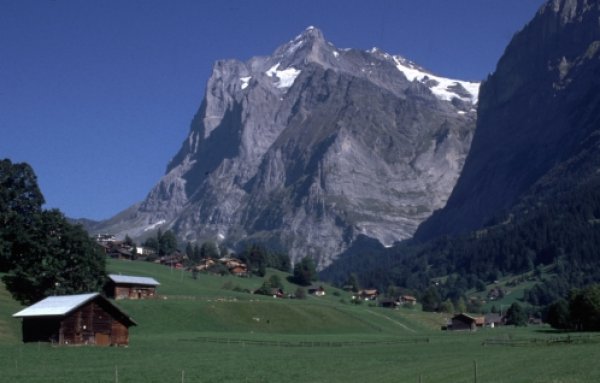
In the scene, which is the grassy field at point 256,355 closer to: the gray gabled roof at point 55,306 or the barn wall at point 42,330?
the barn wall at point 42,330

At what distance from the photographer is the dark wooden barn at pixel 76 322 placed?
84375mm

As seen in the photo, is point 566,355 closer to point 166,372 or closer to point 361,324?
point 166,372

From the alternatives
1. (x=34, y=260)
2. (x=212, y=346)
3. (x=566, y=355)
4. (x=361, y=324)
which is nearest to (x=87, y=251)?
(x=34, y=260)

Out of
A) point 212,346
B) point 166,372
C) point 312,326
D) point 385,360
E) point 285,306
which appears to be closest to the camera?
point 166,372

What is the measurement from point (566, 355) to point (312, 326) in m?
72.2

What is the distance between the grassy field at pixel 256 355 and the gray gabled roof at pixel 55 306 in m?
2.63

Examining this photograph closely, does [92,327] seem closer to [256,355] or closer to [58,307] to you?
[58,307]

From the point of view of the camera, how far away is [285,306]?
145 meters

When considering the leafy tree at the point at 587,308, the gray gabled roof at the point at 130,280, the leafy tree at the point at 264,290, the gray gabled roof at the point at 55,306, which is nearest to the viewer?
the gray gabled roof at the point at 55,306

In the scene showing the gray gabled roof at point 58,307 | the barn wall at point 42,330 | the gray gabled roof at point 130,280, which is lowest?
the barn wall at point 42,330

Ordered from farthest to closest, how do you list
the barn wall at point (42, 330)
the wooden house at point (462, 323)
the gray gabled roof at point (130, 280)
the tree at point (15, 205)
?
the wooden house at point (462, 323) < the gray gabled roof at point (130, 280) < the tree at point (15, 205) < the barn wall at point (42, 330)

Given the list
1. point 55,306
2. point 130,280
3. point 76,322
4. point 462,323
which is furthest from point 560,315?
point 55,306

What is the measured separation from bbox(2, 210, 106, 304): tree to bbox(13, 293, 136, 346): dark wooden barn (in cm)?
1649

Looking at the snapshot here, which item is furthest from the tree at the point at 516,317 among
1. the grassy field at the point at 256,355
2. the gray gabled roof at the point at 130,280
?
the gray gabled roof at the point at 130,280
